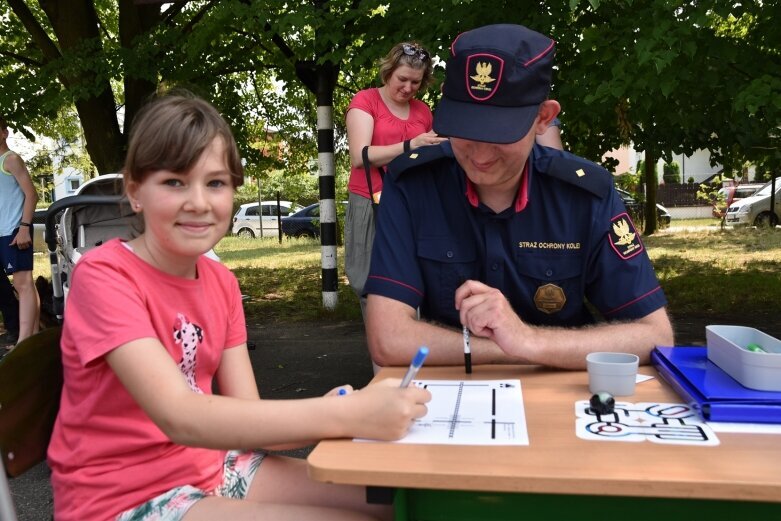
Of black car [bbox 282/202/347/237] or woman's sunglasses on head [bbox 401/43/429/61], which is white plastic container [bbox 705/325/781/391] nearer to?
woman's sunglasses on head [bbox 401/43/429/61]

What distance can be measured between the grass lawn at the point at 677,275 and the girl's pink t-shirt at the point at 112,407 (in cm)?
624

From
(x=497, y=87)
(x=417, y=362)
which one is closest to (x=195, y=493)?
(x=417, y=362)

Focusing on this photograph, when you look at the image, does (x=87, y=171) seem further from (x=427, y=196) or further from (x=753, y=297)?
(x=427, y=196)

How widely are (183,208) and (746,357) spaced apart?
1228 mm

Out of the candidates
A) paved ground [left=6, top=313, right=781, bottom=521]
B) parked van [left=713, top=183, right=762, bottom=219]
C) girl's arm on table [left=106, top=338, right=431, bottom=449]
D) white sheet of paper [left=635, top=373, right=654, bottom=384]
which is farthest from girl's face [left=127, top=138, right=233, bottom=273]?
parked van [left=713, top=183, right=762, bottom=219]

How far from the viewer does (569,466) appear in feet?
4.06

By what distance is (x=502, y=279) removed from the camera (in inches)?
90.2

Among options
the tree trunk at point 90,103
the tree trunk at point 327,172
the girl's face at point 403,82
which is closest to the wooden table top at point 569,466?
the girl's face at point 403,82

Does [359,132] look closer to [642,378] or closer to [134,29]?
[642,378]

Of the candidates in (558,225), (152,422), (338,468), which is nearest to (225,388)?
(152,422)

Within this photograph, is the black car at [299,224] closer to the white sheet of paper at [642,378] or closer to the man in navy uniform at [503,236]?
the man in navy uniform at [503,236]

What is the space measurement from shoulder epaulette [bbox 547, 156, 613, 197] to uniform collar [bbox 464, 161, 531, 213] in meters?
0.08

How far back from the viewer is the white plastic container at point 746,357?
4.94 feet

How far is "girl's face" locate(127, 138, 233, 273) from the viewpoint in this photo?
1.77 metres
